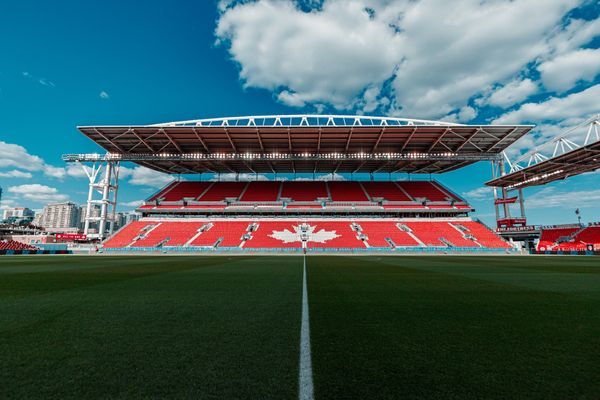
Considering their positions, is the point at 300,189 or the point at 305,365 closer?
the point at 305,365

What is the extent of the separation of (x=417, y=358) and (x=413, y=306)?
8.38 feet

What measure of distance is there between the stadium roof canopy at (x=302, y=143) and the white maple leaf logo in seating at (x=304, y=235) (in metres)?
10.9

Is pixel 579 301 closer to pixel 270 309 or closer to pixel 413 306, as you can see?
pixel 413 306

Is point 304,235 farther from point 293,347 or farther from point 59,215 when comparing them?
point 59,215

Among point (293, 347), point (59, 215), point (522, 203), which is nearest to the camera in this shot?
point (293, 347)

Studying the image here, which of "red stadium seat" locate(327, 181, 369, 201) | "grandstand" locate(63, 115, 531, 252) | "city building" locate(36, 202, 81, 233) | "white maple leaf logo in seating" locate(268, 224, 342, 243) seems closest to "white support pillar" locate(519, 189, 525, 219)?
"grandstand" locate(63, 115, 531, 252)

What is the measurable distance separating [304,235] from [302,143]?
13.2 metres

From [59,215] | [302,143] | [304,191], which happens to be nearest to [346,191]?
[304,191]

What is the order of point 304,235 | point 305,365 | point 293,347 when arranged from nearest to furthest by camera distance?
point 305,365, point 293,347, point 304,235

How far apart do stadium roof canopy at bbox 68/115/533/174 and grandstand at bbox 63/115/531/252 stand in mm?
162

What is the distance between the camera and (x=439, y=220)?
41.9 metres

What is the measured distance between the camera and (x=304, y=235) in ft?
124

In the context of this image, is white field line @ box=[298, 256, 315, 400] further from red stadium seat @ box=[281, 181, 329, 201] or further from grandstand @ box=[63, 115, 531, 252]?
red stadium seat @ box=[281, 181, 329, 201]

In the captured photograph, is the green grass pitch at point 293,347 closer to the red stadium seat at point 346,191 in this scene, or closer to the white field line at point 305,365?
the white field line at point 305,365
